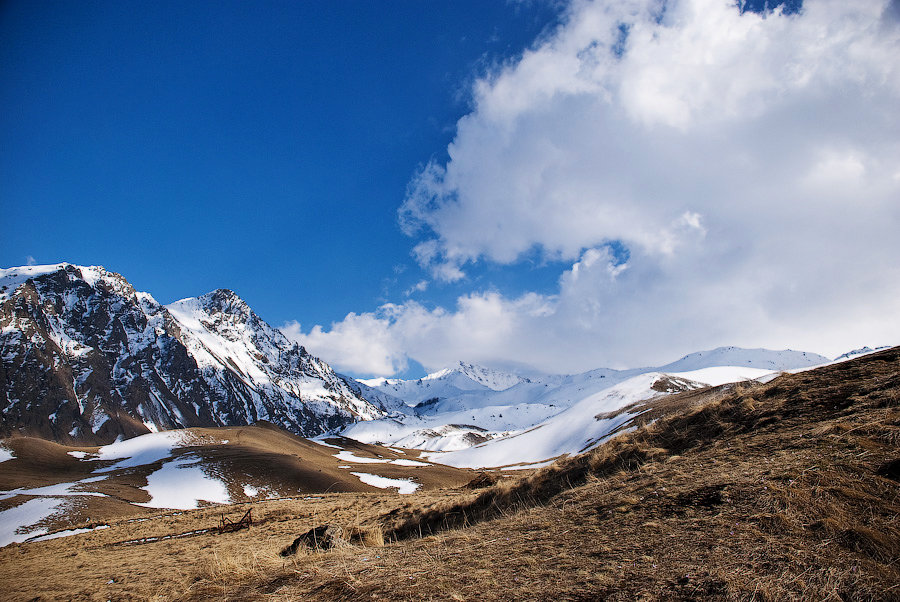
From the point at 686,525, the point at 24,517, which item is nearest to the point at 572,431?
the point at 24,517

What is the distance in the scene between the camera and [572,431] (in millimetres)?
100312

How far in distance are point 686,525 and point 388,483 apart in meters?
60.6

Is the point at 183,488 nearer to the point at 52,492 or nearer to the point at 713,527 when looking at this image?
the point at 52,492

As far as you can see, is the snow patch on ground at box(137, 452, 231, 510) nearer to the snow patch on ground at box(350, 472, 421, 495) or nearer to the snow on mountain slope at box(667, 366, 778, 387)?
the snow patch on ground at box(350, 472, 421, 495)

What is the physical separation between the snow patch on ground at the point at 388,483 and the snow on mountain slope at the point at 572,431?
127 ft

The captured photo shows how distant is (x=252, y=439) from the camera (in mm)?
87500

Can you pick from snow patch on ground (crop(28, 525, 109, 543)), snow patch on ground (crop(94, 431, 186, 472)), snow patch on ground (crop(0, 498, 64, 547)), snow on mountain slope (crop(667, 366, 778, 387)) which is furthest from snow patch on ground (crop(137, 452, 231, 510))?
snow on mountain slope (crop(667, 366, 778, 387))

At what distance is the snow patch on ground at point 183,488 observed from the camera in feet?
155

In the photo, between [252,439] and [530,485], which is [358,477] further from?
[530,485]

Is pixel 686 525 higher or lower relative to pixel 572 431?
higher

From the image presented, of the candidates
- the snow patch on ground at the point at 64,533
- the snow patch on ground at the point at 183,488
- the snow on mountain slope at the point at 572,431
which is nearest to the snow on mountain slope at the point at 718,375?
the snow on mountain slope at the point at 572,431

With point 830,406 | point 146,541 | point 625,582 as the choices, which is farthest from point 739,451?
point 146,541

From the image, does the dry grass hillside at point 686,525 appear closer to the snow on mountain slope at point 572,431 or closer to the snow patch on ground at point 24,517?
the snow patch on ground at point 24,517

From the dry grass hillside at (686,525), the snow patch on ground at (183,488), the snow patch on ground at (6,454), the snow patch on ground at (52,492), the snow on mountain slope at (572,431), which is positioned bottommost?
the snow on mountain slope at (572,431)
